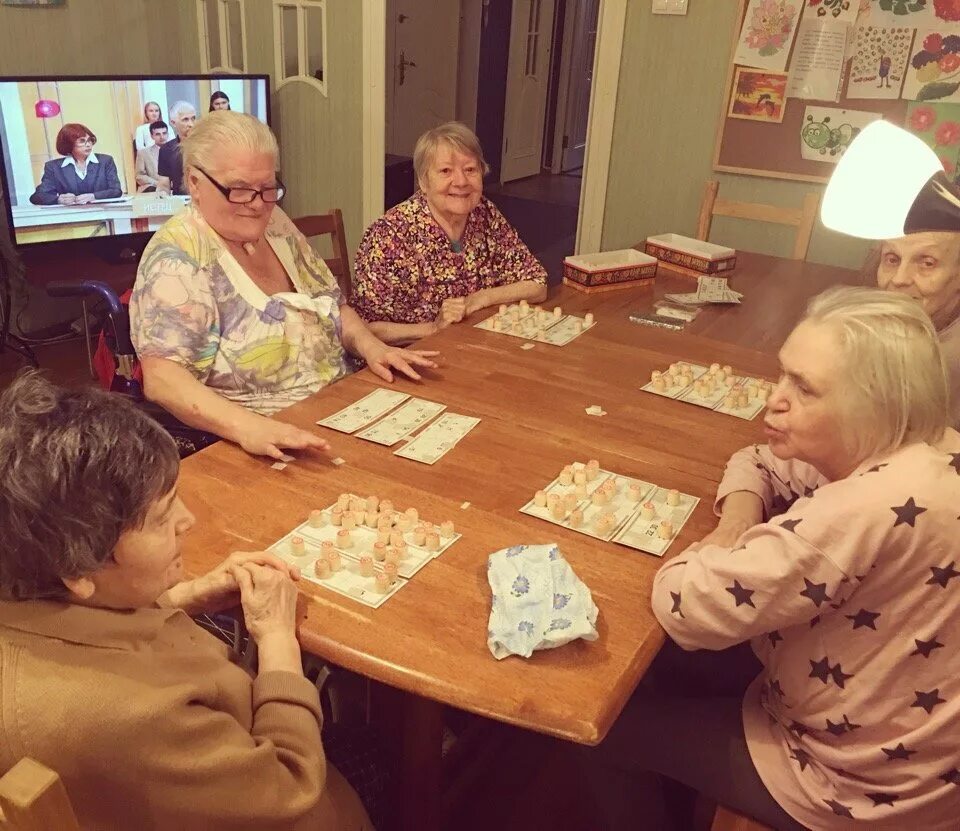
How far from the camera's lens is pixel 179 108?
3771 mm

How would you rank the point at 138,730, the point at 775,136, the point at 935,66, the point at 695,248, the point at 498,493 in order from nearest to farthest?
the point at 138,730 < the point at 498,493 < the point at 695,248 < the point at 935,66 < the point at 775,136

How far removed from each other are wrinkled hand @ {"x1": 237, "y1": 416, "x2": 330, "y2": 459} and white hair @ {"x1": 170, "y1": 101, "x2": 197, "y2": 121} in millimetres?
2814

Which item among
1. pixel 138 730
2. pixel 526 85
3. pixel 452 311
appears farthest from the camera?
pixel 526 85

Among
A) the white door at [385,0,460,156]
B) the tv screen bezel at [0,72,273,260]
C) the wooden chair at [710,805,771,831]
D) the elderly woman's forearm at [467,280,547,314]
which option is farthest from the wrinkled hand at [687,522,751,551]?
the white door at [385,0,460,156]

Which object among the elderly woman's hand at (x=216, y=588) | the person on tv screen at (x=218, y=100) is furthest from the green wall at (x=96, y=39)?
the elderly woman's hand at (x=216, y=588)

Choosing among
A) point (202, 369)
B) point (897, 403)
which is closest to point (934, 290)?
point (897, 403)

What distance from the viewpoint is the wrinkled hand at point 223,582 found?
3.72 ft

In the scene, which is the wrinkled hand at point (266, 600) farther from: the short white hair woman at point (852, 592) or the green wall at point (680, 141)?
the green wall at point (680, 141)

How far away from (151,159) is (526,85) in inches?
169

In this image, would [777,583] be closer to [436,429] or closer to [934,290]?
[436,429]

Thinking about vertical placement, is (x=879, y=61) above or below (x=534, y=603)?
above

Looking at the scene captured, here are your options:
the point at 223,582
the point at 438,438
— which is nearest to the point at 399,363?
the point at 438,438

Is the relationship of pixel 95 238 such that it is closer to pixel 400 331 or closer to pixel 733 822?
pixel 400 331

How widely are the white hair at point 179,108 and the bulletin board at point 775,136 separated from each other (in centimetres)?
238
